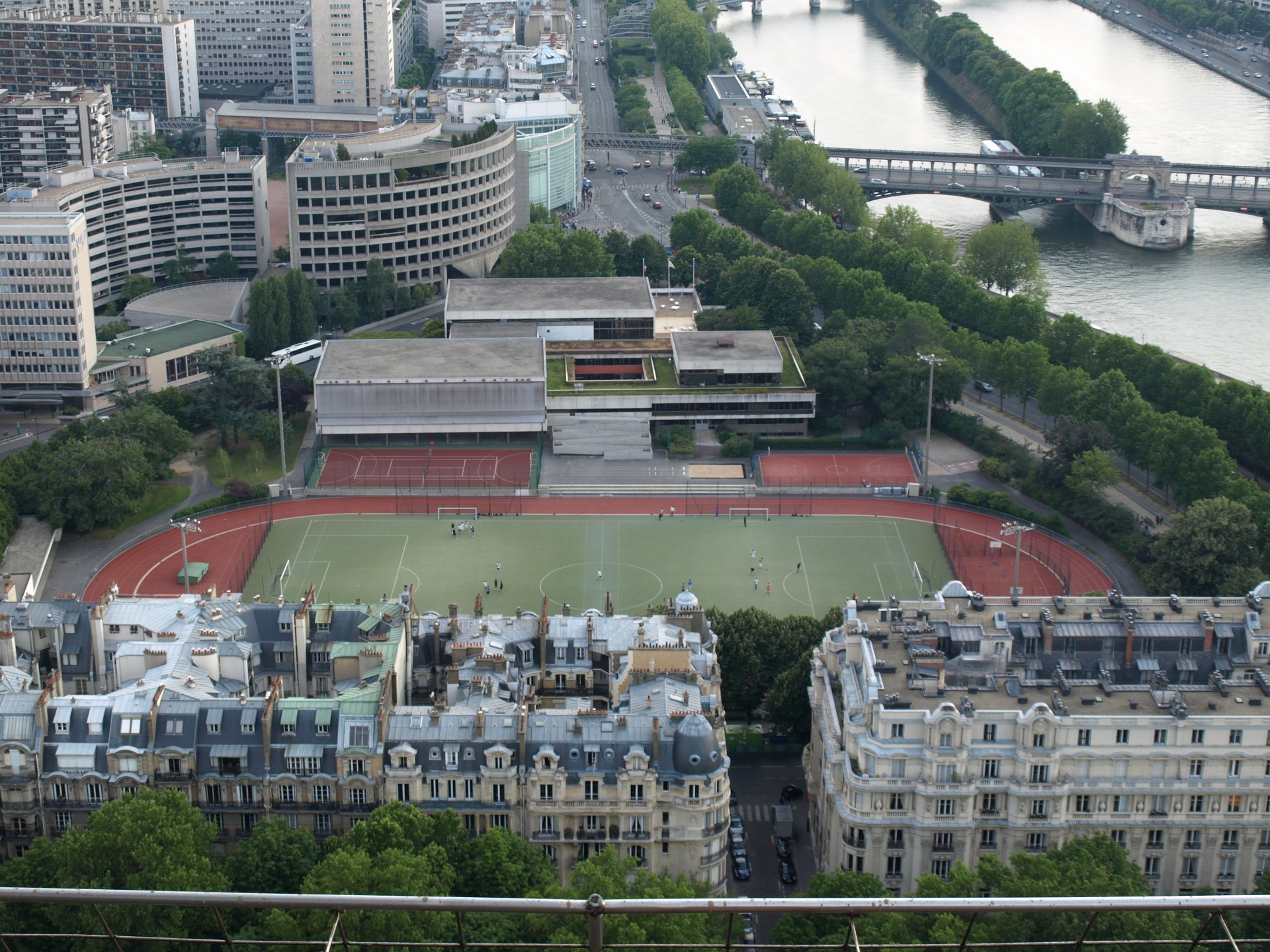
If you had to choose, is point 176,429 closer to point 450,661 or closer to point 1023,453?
point 450,661

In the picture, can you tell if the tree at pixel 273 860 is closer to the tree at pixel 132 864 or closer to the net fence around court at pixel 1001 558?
the tree at pixel 132 864

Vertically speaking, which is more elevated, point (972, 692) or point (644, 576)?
point (972, 692)

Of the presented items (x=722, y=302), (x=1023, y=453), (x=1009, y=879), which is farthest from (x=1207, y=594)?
(x=722, y=302)

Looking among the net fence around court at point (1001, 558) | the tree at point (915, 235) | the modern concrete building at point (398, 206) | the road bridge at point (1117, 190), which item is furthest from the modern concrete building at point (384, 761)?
the road bridge at point (1117, 190)

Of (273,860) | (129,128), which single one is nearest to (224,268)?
(129,128)

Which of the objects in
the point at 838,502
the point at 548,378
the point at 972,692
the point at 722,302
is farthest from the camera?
the point at 722,302

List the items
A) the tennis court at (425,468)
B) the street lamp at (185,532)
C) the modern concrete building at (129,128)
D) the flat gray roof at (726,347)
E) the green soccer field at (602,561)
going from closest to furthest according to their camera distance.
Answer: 1. the street lamp at (185,532)
2. the green soccer field at (602,561)
3. the tennis court at (425,468)
4. the flat gray roof at (726,347)
5. the modern concrete building at (129,128)
